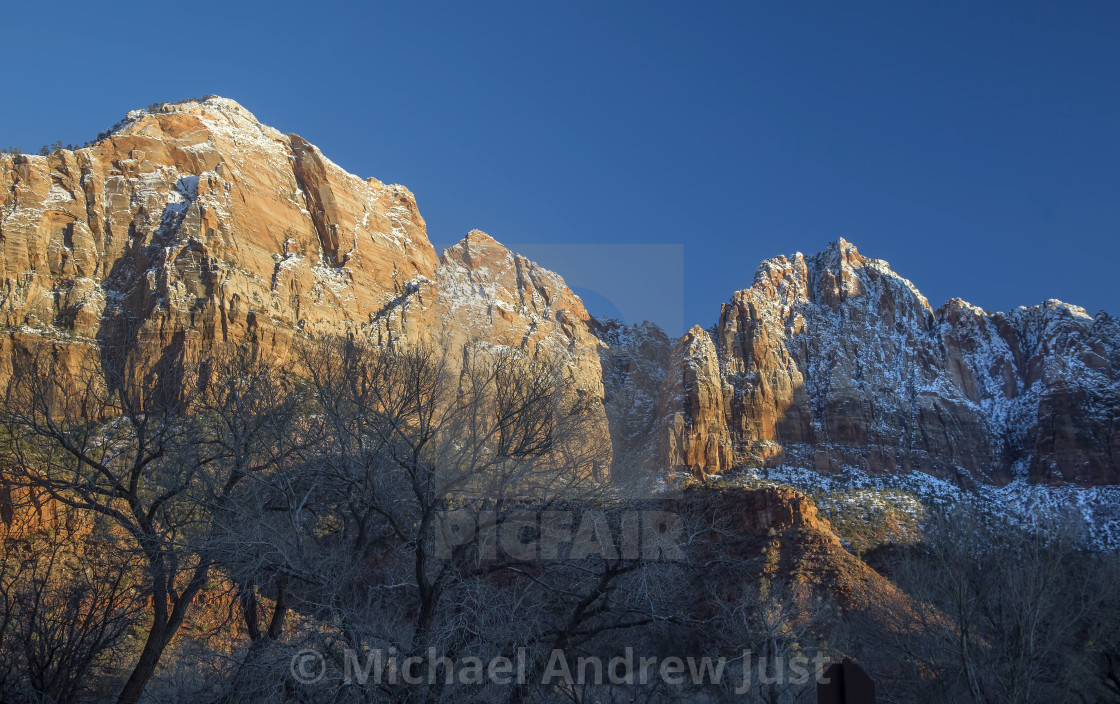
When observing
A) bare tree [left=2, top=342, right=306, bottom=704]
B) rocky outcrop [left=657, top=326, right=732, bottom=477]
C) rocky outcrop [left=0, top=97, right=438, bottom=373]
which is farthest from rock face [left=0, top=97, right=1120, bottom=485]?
bare tree [left=2, top=342, right=306, bottom=704]

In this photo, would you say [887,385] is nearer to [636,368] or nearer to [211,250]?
[636,368]

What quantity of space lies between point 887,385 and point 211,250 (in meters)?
96.9

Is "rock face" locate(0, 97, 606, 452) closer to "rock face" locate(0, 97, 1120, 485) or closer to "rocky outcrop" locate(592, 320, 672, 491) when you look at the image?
"rock face" locate(0, 97, 1120, 485)

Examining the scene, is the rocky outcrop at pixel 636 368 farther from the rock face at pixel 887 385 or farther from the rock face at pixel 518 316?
the rock face at pixel 887 385

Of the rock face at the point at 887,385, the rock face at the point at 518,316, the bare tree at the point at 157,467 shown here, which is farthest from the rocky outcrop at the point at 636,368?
the bare tree at the point at 157,467

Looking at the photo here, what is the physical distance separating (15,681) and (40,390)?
4.82 m

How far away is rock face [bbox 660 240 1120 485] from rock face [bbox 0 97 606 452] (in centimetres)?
2234

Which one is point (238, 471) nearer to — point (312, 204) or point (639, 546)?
point (639, 546)

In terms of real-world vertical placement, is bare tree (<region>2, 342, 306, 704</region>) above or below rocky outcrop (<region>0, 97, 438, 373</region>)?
below

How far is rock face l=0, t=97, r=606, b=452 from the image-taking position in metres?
60.5

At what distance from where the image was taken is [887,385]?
112 metres

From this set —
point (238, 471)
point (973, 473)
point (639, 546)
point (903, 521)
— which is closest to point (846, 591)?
point (639, 546)

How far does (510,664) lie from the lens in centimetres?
970

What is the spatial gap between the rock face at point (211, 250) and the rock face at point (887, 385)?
73.3 feet
